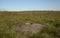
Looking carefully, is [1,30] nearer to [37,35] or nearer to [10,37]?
[10,37]

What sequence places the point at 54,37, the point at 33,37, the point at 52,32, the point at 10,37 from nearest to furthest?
the point at 10,37
the point at 33,37
the point at 54,37
the point at 52,32

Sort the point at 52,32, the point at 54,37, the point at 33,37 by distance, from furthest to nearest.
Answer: the point at 52,32, the point at 54,37, the point at 33,37

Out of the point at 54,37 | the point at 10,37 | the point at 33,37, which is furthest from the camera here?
the point at 54,37

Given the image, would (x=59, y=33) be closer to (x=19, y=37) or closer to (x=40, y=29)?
(x=40, y=29)

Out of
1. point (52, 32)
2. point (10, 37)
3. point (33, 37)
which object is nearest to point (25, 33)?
point (33, 37)

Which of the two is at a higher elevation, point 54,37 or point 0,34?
point 0,34

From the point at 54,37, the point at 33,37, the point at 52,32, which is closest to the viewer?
the point at 33,37

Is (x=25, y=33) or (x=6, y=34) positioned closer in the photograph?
(x=6, y=34)

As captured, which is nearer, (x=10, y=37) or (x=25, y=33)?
(x=10, y=37)

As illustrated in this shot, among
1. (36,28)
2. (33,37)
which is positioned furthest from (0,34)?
(36,28)
